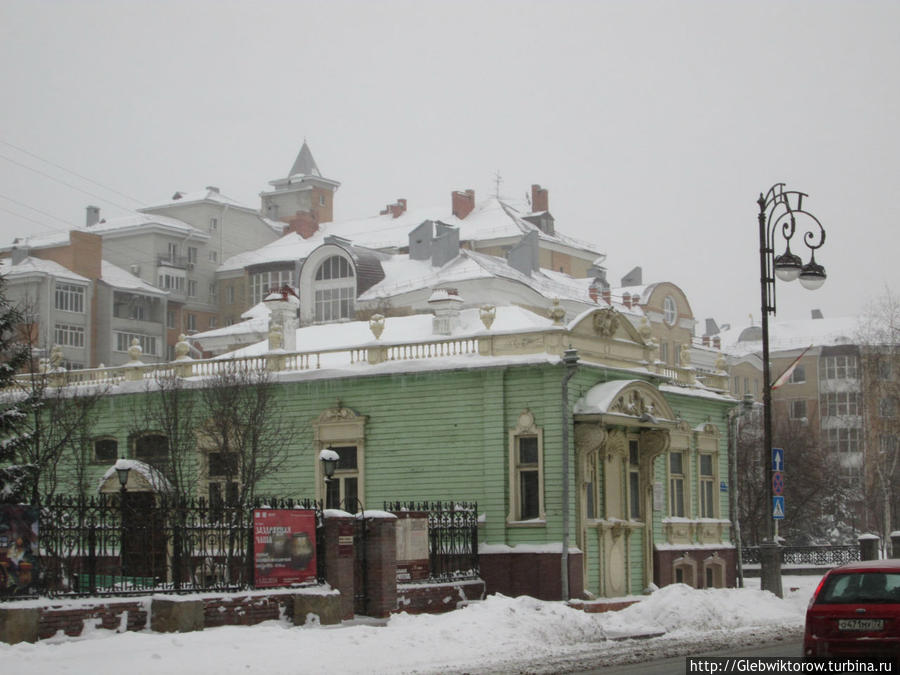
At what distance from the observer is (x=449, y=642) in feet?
69.7

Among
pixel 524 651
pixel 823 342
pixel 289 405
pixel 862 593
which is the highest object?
pixel 823 342

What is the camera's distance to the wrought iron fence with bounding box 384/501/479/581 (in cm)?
2809

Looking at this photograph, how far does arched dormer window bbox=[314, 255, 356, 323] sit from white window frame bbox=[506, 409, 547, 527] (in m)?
44.2

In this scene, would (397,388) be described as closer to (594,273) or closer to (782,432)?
(782,432)

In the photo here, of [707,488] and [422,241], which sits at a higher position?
[422,241]

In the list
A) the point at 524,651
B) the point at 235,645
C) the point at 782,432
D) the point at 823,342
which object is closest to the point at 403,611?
the point at 524,651

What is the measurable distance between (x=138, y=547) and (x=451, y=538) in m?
8.73

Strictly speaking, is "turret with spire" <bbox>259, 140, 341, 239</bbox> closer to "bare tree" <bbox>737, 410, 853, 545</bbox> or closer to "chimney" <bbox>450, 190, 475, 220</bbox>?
"chimney" <bbox>450, 190, 475, 220</bbox>

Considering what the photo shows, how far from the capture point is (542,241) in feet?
295

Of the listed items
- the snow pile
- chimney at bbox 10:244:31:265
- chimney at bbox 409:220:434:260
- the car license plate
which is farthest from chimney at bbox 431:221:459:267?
the car license plate

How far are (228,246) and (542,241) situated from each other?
27754 mm

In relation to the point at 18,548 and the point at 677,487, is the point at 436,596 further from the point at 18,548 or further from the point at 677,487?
the point at 677,487

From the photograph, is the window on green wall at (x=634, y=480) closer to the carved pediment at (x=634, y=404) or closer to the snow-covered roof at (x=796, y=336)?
the carved pediment at (x=634, y=404)

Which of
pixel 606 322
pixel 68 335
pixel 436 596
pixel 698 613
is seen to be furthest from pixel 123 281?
pixel 698 613
